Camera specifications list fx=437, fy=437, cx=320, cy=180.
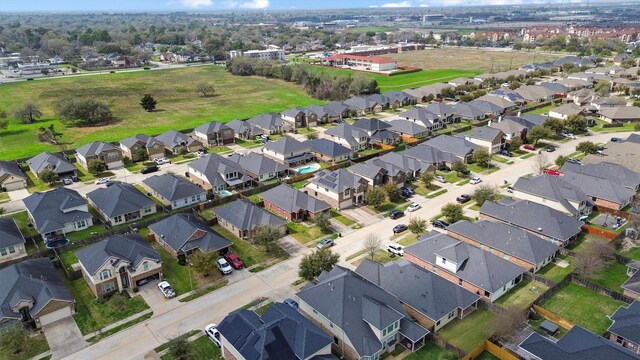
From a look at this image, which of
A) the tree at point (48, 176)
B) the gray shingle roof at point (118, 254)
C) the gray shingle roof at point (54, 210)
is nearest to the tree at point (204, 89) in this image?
the tree at point (48, 176)

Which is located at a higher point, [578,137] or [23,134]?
[23,134]

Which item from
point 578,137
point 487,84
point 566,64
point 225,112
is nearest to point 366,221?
point 578,137

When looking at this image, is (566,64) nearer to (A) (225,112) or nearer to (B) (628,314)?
(A) (225,112)

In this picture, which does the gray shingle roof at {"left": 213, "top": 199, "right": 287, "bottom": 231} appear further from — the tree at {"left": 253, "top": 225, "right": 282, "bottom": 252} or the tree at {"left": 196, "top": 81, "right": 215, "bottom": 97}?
the tree at {"left": 196, "top": 81, "right": 215, "bottom": 97}

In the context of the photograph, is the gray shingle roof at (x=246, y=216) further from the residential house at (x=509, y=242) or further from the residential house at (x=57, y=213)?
the residential house at (x=509, y=242)

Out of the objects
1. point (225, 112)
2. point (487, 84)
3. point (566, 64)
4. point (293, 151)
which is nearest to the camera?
point (293, 151)

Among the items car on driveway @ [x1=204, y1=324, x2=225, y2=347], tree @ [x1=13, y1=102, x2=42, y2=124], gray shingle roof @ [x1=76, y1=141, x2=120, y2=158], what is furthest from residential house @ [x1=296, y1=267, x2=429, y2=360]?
tree @ [x1=13, y1=102, x2=42, y2=124]

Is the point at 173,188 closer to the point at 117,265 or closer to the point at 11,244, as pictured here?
the point at 11,244
